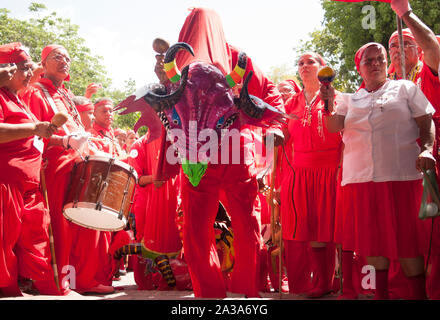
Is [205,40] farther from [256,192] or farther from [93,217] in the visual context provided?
[93,217]

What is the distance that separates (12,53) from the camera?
4.19 meters

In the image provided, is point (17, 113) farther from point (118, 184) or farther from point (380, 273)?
point (380, 273)

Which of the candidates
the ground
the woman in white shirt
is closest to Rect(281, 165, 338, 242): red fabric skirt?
the ground

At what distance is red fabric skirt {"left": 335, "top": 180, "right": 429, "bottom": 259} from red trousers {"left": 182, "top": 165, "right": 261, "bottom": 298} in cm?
84

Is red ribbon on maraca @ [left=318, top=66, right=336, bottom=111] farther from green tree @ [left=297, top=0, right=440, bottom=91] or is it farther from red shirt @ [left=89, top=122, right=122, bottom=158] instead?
Result: green tree @ [left=297, top=0, right=440, bottom=91]

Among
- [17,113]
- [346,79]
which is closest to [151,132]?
[17,113]

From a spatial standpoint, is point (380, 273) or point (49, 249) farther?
point (49, 249)

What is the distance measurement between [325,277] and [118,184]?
2.30 metres

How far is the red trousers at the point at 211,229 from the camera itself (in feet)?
11.2

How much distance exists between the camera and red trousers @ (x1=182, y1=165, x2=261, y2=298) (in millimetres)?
3422

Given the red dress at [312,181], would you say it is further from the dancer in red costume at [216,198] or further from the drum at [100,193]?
the drum at [100,193]

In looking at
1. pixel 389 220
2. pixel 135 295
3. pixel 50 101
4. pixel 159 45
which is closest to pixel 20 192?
pixel 50 101

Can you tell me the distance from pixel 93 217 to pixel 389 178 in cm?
280

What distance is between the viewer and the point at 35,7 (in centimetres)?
2119
